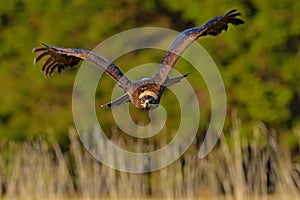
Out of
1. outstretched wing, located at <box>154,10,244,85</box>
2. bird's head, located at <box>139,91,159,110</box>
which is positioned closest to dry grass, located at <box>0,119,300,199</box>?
outstretched wing, located at <box>154,10,244,85</box>

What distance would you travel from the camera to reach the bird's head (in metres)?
6.55

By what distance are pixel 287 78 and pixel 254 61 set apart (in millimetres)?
375

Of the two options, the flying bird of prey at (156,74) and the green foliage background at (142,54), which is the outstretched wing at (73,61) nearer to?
the flying bird of prey at (156,74)

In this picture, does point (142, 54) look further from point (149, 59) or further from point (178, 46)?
point (178, 46)

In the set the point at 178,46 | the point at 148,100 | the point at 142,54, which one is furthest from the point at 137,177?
the point at 148,100

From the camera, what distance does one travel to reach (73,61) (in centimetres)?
769

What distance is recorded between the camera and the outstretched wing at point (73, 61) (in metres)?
6.82

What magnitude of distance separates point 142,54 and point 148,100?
7.29m

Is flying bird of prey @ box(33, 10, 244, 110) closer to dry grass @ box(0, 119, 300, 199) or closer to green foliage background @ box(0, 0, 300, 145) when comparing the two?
dry grass @ box(0, 119, 300, 199)

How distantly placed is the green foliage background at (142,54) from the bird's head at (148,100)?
6.18 m

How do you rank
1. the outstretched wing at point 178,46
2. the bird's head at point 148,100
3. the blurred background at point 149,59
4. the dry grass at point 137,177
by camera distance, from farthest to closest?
the blurred background at point 149,59
the dry grass at point 137,177
the outstretched wing at point 178,46
the bird's head at point 148,100

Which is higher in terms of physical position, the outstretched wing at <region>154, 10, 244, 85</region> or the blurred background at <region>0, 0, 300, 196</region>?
the blurred background at <region>0, 0, 300, 196</region>

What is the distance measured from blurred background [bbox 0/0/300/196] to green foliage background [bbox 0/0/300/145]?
0.01m

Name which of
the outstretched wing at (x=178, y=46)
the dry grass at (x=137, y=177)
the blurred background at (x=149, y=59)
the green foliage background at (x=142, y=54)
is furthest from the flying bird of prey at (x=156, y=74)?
the green foliage background at (x=142, y=54)
